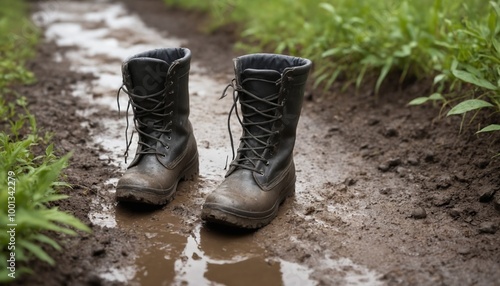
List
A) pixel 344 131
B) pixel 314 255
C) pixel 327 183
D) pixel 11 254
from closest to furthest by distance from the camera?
pixel 11 254
pixel 314 255
pixel 327 183
pixel 344 131

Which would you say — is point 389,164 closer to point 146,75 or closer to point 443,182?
point 443,182

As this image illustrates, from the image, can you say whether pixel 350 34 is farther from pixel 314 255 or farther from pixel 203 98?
pixel 314 255

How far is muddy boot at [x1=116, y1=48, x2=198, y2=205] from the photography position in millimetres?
2594

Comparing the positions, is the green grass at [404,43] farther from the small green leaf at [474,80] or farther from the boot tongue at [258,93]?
the boot tongue at [258,93]

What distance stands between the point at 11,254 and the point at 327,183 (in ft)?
5.82

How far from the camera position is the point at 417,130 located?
3.57m

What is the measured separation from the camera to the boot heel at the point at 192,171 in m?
2.94

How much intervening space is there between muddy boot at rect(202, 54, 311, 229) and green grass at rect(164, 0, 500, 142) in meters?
1.05

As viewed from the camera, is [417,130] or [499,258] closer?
[499,258]

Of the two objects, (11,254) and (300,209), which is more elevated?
(11,254)

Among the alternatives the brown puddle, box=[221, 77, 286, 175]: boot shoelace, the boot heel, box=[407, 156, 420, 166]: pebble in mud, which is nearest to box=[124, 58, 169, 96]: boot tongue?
box=[221, 77, 286, 175]: boot shoelace

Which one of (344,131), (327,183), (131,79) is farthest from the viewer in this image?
(344,131)

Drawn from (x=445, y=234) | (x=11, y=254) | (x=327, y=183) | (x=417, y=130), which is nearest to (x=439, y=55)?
(x=417, y=130)

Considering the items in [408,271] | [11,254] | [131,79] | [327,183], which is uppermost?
[131,79]
